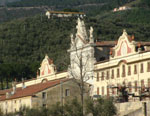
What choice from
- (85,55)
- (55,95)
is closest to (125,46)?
(55,95)

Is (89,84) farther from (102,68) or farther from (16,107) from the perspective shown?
(16,107)

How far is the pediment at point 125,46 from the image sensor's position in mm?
83356

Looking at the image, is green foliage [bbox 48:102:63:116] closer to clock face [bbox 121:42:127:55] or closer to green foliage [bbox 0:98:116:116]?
green foliage [bbox 0:98:116:116]

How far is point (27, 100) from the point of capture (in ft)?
291

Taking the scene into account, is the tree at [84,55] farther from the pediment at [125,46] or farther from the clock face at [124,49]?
the clock face at [124,49]

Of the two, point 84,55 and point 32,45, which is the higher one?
point 32,45

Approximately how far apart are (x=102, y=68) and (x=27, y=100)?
12.8m

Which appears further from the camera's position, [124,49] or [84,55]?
[84,55]

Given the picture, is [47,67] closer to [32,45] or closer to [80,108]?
[80,108]

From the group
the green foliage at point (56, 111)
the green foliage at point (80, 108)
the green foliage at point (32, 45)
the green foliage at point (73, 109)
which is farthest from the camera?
the green foliage at point (32, 45)

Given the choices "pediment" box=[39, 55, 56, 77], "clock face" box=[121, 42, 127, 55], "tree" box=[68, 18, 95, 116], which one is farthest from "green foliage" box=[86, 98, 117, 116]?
"pediment" box=[39, 55, 56, 77]

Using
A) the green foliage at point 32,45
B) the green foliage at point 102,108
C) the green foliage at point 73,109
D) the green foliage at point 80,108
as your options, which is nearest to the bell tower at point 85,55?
the green foliage at point 80,108

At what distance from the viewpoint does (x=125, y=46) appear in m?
85.0

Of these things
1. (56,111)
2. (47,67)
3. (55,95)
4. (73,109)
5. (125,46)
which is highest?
(125,46)
